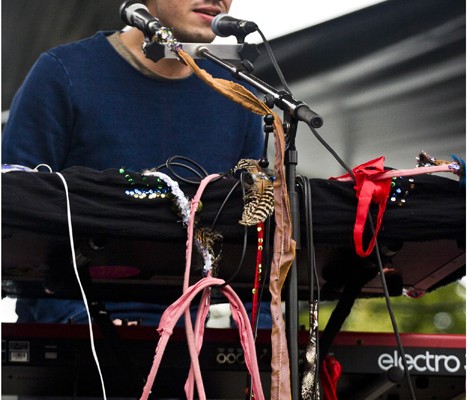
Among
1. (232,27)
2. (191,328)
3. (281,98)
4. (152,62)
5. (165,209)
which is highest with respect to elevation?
(152,62)

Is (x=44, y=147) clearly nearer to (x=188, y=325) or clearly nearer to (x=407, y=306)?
(x=188, y=325)

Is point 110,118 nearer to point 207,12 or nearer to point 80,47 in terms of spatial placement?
point 80,47

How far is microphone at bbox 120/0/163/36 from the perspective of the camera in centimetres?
186

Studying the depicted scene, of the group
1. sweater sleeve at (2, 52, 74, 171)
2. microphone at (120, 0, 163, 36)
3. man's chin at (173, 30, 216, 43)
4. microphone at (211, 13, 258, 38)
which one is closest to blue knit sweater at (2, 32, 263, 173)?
sweater sleeve at (2, 52, 74, 171)

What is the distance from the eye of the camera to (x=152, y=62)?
2461 millimetres

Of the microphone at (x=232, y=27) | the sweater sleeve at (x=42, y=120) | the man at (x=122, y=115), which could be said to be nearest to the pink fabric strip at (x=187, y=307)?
the microphone at (x=232, y=27)

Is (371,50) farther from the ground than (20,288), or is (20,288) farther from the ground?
(371,50)

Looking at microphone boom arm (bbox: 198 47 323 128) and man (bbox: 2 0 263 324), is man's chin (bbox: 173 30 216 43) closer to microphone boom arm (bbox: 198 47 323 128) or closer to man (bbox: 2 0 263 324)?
man (bbox: 2 0 263 324)

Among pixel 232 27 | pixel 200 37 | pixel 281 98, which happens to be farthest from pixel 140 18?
pixel 200 37

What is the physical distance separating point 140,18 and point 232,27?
20 cm

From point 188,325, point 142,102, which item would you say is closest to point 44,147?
point 142,102

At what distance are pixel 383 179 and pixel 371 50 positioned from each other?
1.14m

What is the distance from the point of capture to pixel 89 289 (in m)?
1.83

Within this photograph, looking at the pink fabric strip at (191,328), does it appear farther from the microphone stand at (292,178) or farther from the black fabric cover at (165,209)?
the microphone stand at (292,178)
